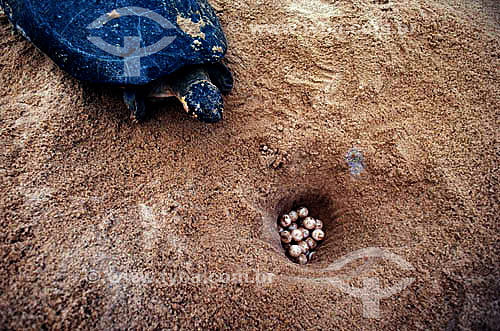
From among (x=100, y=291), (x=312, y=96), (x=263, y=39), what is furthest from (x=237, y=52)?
(x=100, y=291)

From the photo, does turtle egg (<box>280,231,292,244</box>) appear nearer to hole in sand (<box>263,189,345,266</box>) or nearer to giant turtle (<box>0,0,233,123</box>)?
hole in sand (<box>263,189,345,266</box>)

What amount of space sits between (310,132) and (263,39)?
86cm

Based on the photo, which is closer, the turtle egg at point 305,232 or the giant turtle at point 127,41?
the giant turtle at point 127,41

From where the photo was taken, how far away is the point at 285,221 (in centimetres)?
186

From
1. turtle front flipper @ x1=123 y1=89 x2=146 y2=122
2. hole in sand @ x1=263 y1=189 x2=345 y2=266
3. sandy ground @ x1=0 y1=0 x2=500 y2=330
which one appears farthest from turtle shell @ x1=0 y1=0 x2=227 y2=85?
hole in sand @ x1=263 y1=189 x2=345 y2=266

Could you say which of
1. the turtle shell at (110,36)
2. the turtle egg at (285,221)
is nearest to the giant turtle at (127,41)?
the turtle shell at (110,36)

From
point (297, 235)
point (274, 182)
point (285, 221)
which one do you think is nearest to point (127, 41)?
point (274, 182)

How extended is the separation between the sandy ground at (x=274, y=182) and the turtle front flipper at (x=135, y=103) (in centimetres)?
9

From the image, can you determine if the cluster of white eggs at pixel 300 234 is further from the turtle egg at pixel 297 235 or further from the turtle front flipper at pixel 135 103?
the turtle front flipper at pixel 135 103

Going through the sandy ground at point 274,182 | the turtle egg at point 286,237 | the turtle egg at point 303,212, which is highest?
the sandy ground at point 274,182

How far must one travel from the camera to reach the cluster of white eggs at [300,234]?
1.76 m

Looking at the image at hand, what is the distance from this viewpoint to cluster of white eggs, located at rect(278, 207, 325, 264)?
1762mm

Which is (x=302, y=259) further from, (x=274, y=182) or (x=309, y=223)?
(x=274, y=182)

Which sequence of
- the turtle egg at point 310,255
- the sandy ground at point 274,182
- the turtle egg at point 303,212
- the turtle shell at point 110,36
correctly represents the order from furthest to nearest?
the turtle egg at point 303,212 → the turtle egg at point 310,255 → the turtle shell at point 110,36 → the sandy ground at point 274,182
